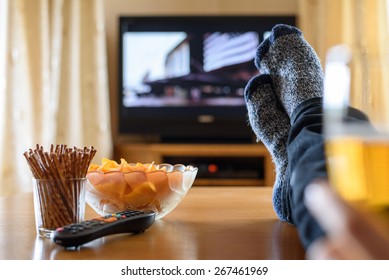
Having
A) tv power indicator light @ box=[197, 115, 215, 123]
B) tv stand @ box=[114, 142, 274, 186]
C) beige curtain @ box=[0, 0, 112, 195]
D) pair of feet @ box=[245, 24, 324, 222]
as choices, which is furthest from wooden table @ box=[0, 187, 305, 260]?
tv power indicator light @ box=[197, 115, 215, 123]

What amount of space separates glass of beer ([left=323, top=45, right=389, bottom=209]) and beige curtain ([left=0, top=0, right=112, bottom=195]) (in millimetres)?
2268

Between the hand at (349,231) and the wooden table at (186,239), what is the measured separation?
0.81 ft

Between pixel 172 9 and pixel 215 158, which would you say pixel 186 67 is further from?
pixel 215 158

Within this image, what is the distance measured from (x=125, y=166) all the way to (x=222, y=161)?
2288mm

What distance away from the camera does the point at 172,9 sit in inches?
130

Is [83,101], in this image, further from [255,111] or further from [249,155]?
[255,111]

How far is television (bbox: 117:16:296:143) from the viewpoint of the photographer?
122 inches

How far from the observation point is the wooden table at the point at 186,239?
21.3 inches

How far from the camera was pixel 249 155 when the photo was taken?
9.69ft

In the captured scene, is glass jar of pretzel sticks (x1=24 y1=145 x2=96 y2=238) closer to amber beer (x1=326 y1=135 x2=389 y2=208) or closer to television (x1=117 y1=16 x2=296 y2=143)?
amber beer (x1=326 y1=135 x2=389 y2=208)

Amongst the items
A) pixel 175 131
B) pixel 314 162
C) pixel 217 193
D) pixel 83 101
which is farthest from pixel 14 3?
pixel 314 162

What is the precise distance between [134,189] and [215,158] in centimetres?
228

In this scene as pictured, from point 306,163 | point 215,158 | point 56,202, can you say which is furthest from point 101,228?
point 215,158


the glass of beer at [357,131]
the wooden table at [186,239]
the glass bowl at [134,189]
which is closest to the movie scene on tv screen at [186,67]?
the wooden table at [186,239]
